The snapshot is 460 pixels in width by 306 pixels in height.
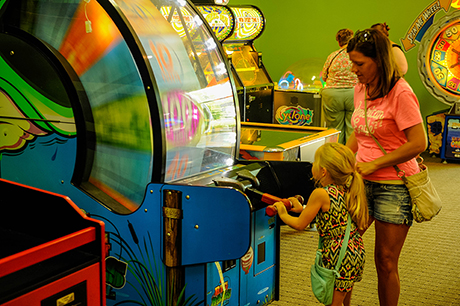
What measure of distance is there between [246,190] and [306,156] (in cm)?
91

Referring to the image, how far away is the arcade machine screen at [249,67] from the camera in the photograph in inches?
208

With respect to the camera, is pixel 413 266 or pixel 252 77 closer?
pixel 413 266

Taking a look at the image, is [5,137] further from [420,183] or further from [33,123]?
[420,183]

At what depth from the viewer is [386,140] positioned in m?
1.86

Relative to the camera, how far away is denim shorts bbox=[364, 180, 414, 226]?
1.84 m

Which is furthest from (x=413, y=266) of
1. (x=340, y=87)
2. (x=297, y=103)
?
(x=297, y=103)

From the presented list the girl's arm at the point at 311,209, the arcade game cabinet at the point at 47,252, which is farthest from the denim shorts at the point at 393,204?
the arcade game cabinet at the point at 47,252

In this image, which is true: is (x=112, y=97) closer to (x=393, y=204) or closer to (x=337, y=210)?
(x=337, y=210)

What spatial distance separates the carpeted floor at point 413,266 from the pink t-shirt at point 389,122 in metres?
0.94

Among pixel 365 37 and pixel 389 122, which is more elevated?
pixel 365 37

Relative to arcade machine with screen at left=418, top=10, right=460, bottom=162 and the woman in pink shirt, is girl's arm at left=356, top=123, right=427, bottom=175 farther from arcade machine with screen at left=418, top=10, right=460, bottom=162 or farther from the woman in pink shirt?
arcade machine with screen at left=418, top=10, right=460, bottom=162

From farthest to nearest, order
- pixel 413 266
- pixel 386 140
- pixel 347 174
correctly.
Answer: pixel 413 266, pixel 386 140, pixel 347 174

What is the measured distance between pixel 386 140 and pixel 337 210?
0.34m

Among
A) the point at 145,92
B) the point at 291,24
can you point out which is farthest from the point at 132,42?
the point at 291,24
